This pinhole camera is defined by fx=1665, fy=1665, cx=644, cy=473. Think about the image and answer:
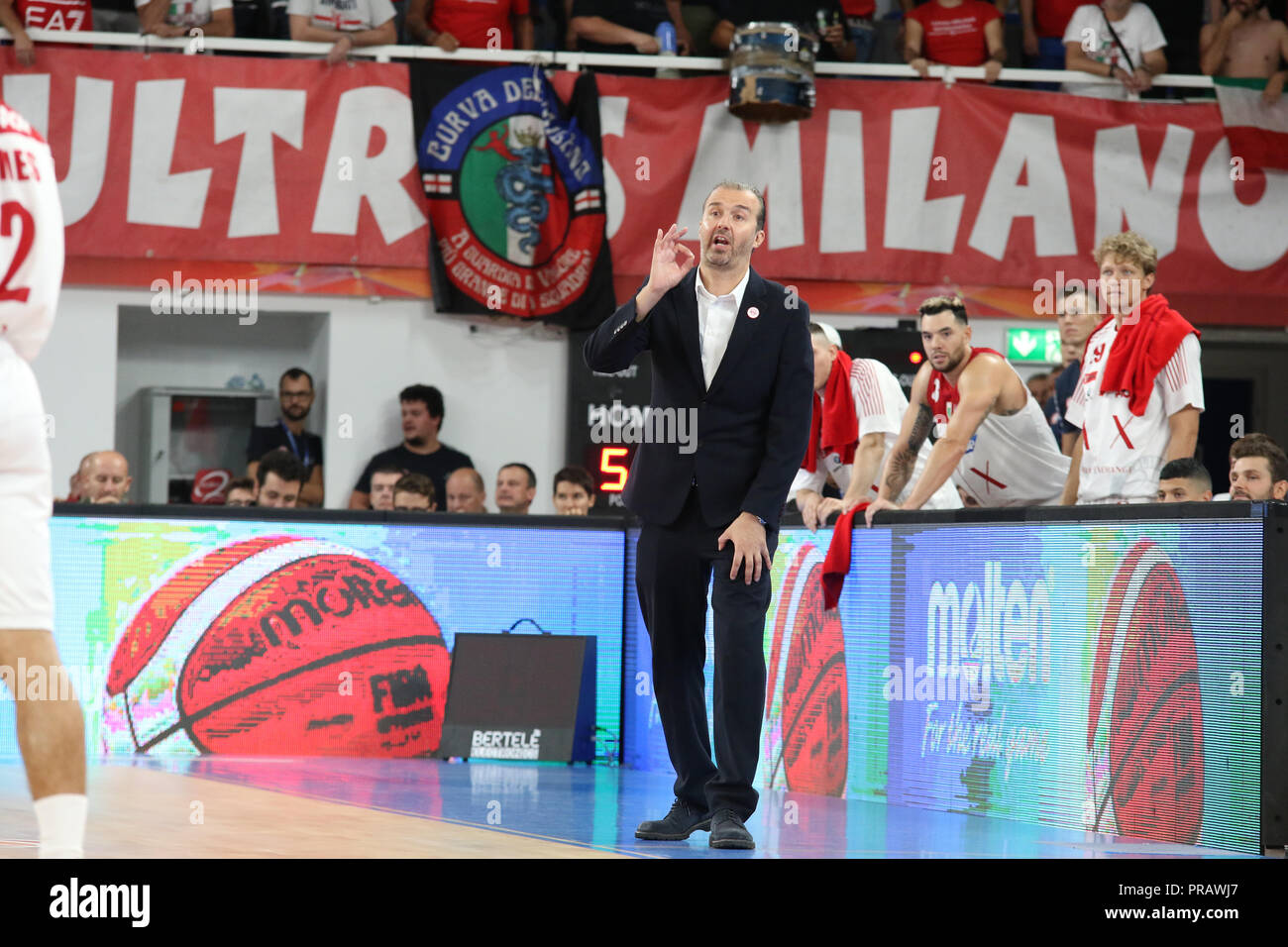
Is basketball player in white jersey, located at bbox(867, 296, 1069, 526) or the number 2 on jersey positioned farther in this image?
basketball player in white jersey, located at bbox(867, 296, 1069, 526)

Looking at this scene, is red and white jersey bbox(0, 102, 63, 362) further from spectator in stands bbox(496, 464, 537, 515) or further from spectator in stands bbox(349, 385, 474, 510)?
spectator in stands bbox(349, 385, 474, 510)

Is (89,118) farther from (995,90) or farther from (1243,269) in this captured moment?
(1243,269)

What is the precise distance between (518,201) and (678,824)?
7.15 m

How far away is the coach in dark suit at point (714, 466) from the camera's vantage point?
4.86m

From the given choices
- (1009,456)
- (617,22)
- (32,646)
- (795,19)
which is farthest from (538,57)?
(32,646)

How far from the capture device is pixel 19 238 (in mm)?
3156

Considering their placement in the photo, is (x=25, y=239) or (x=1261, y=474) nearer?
(x=25, y=239)

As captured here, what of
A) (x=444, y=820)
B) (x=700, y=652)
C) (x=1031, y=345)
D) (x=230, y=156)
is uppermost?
(x=230, y=156)

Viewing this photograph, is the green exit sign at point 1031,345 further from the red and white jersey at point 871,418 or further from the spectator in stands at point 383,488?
the spectator in stands at point 383,488

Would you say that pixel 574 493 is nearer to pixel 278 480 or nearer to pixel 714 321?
pixel 278 480

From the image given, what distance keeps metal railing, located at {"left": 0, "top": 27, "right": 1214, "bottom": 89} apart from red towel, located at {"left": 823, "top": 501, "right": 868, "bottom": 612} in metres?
5.47

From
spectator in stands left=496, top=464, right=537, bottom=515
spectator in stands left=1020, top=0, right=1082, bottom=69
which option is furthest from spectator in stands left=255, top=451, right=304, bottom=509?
spectator in stands left=1020, top=0, right=1082, bottom=69

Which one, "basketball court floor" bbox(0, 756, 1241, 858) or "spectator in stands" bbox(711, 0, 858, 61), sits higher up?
"spectator in stands" bbox(711, 0, 858, 61)

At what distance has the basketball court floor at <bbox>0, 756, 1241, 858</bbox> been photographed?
15.2 ft
